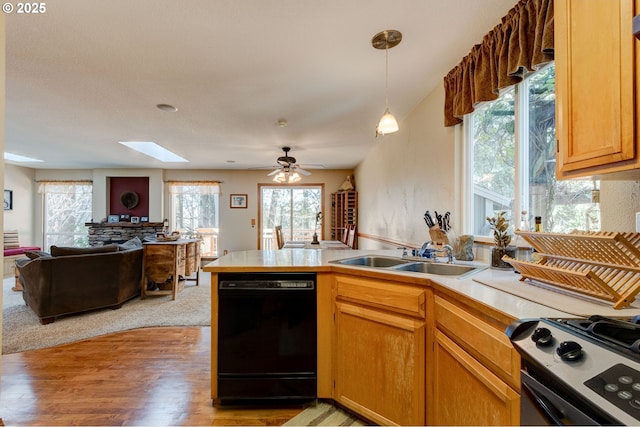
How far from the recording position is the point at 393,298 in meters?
1.48

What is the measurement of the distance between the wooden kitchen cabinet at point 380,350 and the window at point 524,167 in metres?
0.86

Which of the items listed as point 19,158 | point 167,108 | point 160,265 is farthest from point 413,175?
point 19,158

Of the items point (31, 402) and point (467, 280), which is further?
point (31, 402)

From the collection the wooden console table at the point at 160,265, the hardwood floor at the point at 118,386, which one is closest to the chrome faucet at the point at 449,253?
the hardwood floor at the point at 118,386

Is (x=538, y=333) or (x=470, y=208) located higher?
(x=470, y=208)

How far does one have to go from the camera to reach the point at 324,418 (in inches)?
66.0

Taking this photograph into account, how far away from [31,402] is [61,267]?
1862 millimetres

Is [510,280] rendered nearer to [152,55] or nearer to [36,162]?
[152,55]

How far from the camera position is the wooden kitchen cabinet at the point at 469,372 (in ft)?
2.98

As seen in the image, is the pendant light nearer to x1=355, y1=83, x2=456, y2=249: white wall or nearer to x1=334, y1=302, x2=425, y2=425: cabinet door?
x1=355, y1=83, x2=456, y2=249: white wall

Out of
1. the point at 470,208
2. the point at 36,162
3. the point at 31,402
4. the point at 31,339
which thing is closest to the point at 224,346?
the point at 31,402

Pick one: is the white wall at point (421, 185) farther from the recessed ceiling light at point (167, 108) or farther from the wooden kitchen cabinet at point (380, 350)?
the recessed ceiling light at point (167, 108)

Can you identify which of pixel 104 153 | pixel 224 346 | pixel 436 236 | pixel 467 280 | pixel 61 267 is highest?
pixel 104 153

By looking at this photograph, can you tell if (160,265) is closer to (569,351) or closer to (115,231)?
(115,231)
